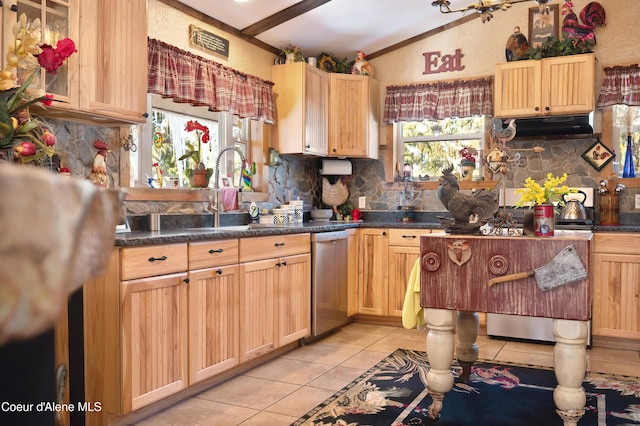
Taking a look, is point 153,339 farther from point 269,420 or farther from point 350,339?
point 350,339

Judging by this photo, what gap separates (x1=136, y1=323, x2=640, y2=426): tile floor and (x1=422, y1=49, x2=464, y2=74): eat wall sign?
2.59 metres

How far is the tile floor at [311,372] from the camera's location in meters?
2.85

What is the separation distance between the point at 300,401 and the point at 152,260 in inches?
44.5

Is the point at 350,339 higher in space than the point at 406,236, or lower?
lower

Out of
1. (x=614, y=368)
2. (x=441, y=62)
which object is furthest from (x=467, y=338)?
(x=441, y=62)

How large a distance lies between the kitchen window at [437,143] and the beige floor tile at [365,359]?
219 cm

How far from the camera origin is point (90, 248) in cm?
49

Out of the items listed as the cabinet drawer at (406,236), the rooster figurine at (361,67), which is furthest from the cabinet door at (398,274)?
the rooster figurine at (361,67)

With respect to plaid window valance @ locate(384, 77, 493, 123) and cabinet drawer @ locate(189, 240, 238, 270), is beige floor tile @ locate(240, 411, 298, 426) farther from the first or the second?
plaid window valance @ locate(384, 77, 493, 123)

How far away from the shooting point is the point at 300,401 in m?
3.04

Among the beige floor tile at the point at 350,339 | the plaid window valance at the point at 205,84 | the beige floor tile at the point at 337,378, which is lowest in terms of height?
the beige floor tile at the point at 350,339

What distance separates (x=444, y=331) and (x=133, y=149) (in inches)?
88.8

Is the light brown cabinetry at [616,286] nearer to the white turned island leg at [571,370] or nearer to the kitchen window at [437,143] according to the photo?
the kitchen window at [437,143]

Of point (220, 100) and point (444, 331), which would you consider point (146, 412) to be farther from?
point (220, 100)
